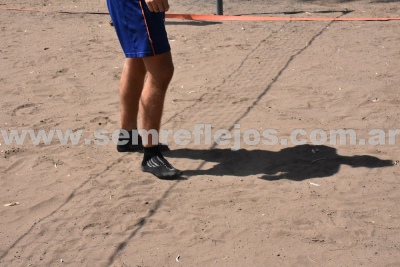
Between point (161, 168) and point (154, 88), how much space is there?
0.55 metres

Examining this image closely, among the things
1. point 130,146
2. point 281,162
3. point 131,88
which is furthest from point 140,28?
point 281,162

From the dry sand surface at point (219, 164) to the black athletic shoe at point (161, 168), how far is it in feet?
0.26

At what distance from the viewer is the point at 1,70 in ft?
26.7

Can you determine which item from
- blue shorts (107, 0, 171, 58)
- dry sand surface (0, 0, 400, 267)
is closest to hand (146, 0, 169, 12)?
blue shorts (107, 0, 171, 58)

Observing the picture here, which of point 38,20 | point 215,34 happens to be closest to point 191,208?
point 215,34

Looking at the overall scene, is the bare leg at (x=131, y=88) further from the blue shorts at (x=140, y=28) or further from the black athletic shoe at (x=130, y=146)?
Answer: the blue shorts at (x=140, y=28)

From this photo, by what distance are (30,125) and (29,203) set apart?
1.56 metres

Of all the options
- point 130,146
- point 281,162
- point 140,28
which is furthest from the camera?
point 130,146

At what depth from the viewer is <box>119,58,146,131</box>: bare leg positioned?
5.45 metres

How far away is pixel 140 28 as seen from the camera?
5.02 meters

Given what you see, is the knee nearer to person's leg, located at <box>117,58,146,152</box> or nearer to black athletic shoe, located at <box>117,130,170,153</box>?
person's leg, located at <box>117,58,146,152</box>

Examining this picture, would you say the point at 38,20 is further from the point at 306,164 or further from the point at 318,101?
the point at 306,164

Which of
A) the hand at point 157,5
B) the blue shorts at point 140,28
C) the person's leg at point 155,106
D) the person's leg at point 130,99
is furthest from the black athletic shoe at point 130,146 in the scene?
the hand at point 157,5

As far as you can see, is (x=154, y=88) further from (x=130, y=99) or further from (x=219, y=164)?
(x=219, y=164)
